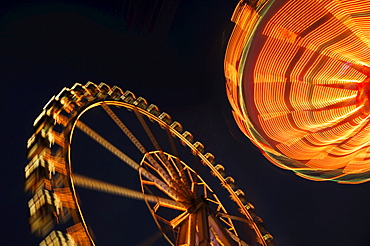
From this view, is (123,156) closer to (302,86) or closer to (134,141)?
(134,141)

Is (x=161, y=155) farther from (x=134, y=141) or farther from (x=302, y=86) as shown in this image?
(x=302, y=86)

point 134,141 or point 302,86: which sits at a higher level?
point 134,141

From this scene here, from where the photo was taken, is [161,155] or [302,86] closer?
[302,86]

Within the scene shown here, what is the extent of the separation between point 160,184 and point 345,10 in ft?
13.9

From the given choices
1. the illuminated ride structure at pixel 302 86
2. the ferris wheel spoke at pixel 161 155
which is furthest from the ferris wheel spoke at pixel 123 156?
the illuminated ride structure at pixel 302 86

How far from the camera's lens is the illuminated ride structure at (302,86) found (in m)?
6.62

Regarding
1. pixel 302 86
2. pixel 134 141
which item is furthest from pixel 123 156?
pixel 302 86

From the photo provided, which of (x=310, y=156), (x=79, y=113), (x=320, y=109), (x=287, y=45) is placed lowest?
(x=310, y=156)

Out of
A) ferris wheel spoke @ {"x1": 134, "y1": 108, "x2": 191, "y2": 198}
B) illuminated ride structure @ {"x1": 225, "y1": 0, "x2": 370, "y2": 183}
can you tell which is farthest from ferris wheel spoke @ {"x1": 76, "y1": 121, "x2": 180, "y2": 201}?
illuminated ride structure @ {"x1": 225, "y1": 0, "x2": 370, "y2": 183}

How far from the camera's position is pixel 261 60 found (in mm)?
6805

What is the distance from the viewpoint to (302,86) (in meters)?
7.04

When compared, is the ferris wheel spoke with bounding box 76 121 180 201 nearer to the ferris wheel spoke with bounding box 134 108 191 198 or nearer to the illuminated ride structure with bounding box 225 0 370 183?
the ferris wheel spoke with bounding box 134 108 191 198

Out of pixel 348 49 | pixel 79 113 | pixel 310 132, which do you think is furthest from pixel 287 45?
pixel 79 113

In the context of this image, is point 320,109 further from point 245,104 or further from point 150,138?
point 150,138
